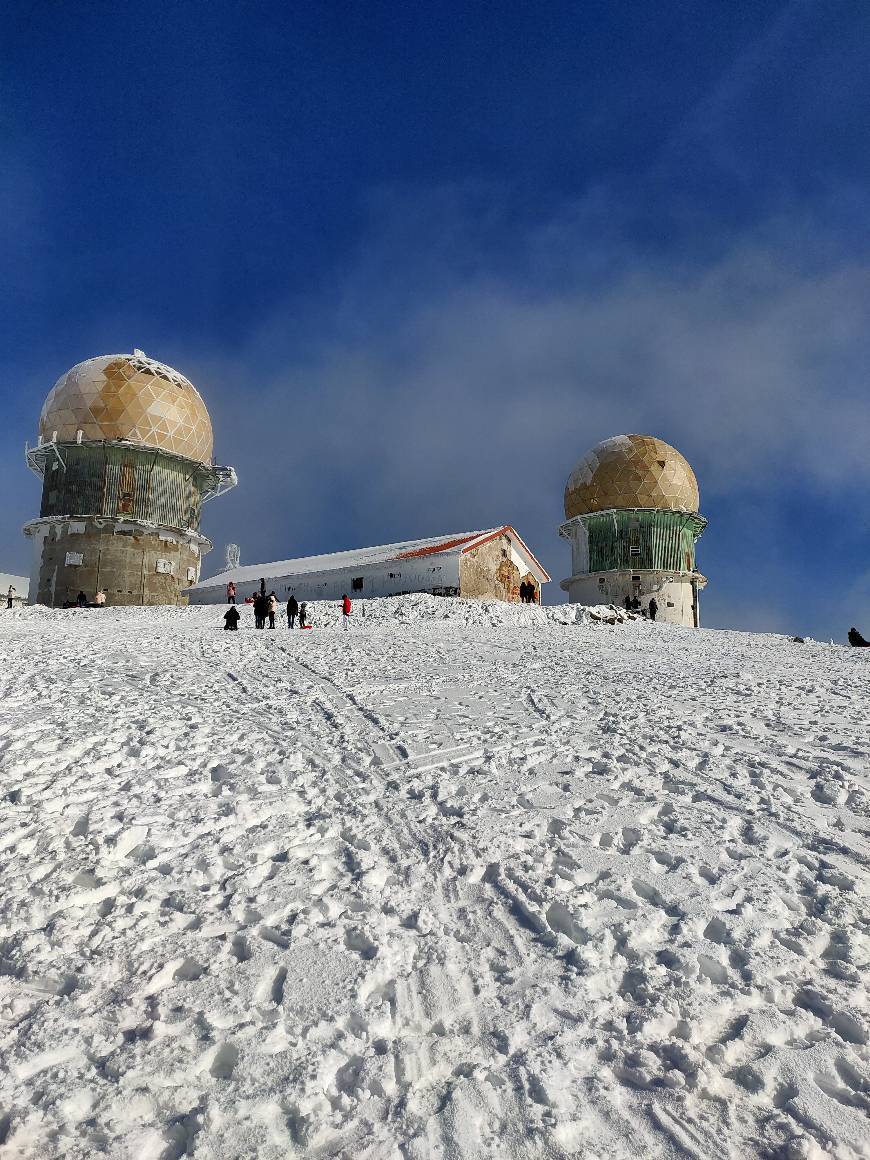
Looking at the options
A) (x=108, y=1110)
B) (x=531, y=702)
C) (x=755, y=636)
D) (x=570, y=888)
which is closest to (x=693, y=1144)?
(x=570, y=888)

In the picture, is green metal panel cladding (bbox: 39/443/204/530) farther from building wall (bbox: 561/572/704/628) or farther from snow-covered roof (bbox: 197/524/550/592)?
building wall (bbox: 561/572/704/628)

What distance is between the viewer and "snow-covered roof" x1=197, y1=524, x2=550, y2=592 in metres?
30.5

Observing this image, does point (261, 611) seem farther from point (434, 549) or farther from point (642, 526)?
point (642, 526)

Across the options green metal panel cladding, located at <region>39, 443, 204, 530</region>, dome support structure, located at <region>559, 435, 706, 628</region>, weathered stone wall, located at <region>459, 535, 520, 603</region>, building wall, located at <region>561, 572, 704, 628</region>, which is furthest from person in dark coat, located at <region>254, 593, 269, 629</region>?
building wall, located at <region>561, 572, 704, 628</region>

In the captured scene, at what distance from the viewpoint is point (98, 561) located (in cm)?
3188

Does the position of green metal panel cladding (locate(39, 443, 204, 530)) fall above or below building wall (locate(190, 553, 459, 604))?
above

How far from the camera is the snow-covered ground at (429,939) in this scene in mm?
2334

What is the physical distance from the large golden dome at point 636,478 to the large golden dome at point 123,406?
23.5 m

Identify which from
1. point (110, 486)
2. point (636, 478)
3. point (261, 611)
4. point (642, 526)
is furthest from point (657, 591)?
point (110, 486)

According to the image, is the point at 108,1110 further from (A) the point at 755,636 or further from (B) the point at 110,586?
(B) the point at 110,586

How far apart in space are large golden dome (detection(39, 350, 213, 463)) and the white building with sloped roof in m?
8.43

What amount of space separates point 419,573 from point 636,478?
16.0 m

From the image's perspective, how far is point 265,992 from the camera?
→ 2918 mm

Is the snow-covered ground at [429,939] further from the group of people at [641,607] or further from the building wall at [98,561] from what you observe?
the building wall at [98,561]
